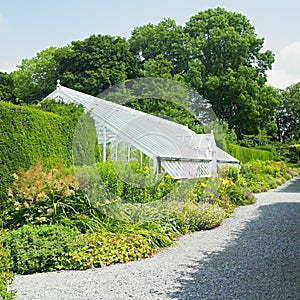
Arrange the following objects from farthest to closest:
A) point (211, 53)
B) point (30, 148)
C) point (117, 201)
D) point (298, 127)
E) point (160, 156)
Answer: point (298, 127) → point (211, 53) → point (160, 156) → point (30, 148) → point (117, 201)

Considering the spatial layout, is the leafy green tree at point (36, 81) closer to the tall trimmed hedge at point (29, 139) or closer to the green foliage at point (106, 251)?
the tall trimmed hedge at point (29, 139)

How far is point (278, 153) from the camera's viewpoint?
37.2 m

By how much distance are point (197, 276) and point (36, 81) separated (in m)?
32.7

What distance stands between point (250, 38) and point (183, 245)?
32.6 metres

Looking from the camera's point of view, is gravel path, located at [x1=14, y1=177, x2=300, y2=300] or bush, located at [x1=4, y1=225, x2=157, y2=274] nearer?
gravel path, located at [x1=14, y1=177, x2=300, y2=300]

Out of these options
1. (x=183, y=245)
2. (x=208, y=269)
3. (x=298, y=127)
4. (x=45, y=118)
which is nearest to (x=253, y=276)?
(x=208, y=269)

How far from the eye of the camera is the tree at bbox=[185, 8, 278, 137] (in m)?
34.2

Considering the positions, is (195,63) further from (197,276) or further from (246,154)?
(197,276)

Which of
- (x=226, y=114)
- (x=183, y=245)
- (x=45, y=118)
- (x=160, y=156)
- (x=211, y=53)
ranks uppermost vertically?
(x=211, y=53)

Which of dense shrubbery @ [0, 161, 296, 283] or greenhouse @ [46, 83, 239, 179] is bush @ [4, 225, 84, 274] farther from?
greenhouse @ [46, 83, 239, 179]

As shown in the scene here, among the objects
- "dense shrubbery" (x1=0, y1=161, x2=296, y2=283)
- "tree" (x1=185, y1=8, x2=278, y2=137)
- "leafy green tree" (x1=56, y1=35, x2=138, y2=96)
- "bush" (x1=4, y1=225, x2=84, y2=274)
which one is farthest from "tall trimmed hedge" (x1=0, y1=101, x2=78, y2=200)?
"tree" (x1=185, y1=8, x2=278, y2=137)

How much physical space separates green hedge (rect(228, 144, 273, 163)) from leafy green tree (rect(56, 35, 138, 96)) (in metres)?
10.6

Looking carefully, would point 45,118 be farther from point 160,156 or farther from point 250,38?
point 250,38

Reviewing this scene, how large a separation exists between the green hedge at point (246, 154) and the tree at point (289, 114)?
12.2m
